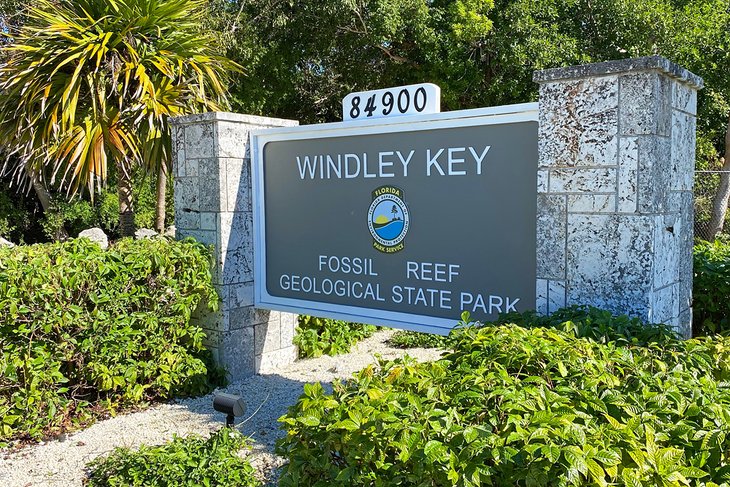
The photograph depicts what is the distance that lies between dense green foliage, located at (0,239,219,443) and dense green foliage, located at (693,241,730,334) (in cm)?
339

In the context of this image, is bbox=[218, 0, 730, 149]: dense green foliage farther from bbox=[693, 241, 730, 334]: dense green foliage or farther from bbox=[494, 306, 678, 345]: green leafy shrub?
bbox=[494, 306, 678, 345]: green leafy shrub

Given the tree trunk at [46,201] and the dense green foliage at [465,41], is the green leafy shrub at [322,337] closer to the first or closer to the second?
the dense green foliage at [465,41]

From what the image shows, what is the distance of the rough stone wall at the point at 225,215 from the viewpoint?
17.3ft

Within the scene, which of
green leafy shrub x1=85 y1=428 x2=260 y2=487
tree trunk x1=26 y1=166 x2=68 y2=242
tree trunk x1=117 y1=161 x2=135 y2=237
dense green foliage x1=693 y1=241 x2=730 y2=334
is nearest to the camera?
green leafy shrub x1=85 y1=428 x2=260 y2=487

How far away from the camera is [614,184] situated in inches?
133

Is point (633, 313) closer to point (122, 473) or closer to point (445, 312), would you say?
point (445, 312)

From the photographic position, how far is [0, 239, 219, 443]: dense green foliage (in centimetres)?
407

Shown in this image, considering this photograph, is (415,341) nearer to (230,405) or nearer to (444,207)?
(444,207)

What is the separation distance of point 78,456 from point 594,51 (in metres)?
10.6

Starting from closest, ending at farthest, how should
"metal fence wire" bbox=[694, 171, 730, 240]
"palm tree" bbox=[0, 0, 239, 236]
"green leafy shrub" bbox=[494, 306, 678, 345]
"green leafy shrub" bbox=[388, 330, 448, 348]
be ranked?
"green leafy shrub" bbox=[494, 306, 678, 345] < "palm tree" bbox=[0, 0, 239, 236] < "green leafy shrub" bbox=[388, 330, 448, 348] < "metal fence wire" bbox=[694, 171, 730, 240]

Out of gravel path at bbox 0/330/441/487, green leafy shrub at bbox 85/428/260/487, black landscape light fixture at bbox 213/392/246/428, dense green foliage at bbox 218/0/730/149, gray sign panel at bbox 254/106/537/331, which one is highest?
dense green foliage at bbox 218/0/730/149

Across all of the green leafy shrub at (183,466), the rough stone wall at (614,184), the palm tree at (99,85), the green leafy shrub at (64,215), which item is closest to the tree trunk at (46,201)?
the green leafy shrub at (64,215)

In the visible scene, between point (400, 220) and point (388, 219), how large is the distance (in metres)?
0.11

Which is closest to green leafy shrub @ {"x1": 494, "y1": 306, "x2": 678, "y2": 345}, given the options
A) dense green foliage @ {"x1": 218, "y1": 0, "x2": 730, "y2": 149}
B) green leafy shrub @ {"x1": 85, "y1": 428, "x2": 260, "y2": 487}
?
green leafy shrub @ {"x1": 85, "y1": 428, "x2": 260, "y2": 487}
